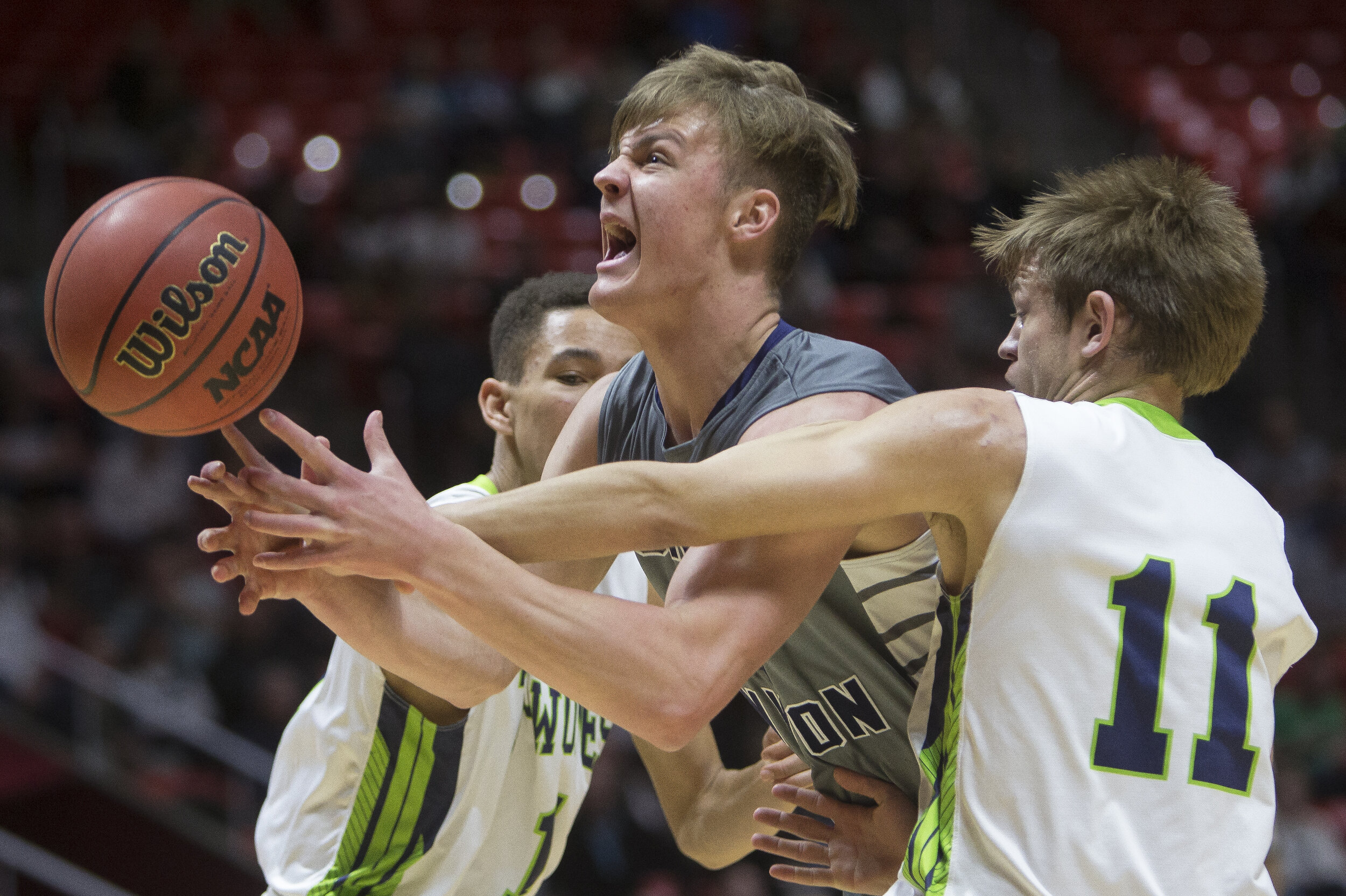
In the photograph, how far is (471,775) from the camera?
3.38 m

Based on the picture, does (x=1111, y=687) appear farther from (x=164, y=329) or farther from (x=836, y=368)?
(x=164, y=329)

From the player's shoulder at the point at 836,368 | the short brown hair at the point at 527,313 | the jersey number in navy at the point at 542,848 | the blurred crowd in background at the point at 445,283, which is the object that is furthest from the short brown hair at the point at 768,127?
the blurred crowd in background at the point at 445,283

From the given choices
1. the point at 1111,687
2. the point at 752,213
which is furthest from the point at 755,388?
the point at 1111,687

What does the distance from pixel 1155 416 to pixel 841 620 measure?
78 cm

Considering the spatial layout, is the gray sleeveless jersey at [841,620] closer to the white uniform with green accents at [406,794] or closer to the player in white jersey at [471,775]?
the player in white jersey at [471,775]

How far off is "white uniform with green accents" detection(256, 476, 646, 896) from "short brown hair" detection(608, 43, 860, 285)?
1021 millimetres

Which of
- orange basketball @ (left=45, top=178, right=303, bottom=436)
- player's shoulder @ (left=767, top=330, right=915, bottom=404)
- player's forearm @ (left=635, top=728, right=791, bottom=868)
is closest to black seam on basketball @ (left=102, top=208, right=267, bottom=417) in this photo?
orange basketball @ (left=45, top=178, right=303, bottom=436)

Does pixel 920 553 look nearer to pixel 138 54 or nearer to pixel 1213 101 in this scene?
pixel 138 54

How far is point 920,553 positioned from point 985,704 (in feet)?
1.71

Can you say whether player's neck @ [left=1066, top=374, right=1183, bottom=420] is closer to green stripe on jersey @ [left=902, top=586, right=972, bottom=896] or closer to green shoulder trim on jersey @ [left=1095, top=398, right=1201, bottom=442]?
green shoulder trim on jersey @ [left=1095, top=398, right=1201, bottom=442]

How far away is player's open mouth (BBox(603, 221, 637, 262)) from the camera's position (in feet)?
9.41

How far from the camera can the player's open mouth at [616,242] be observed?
9.41ft

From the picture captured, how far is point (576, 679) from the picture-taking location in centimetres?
221

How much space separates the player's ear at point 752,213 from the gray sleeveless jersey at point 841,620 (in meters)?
0.24
